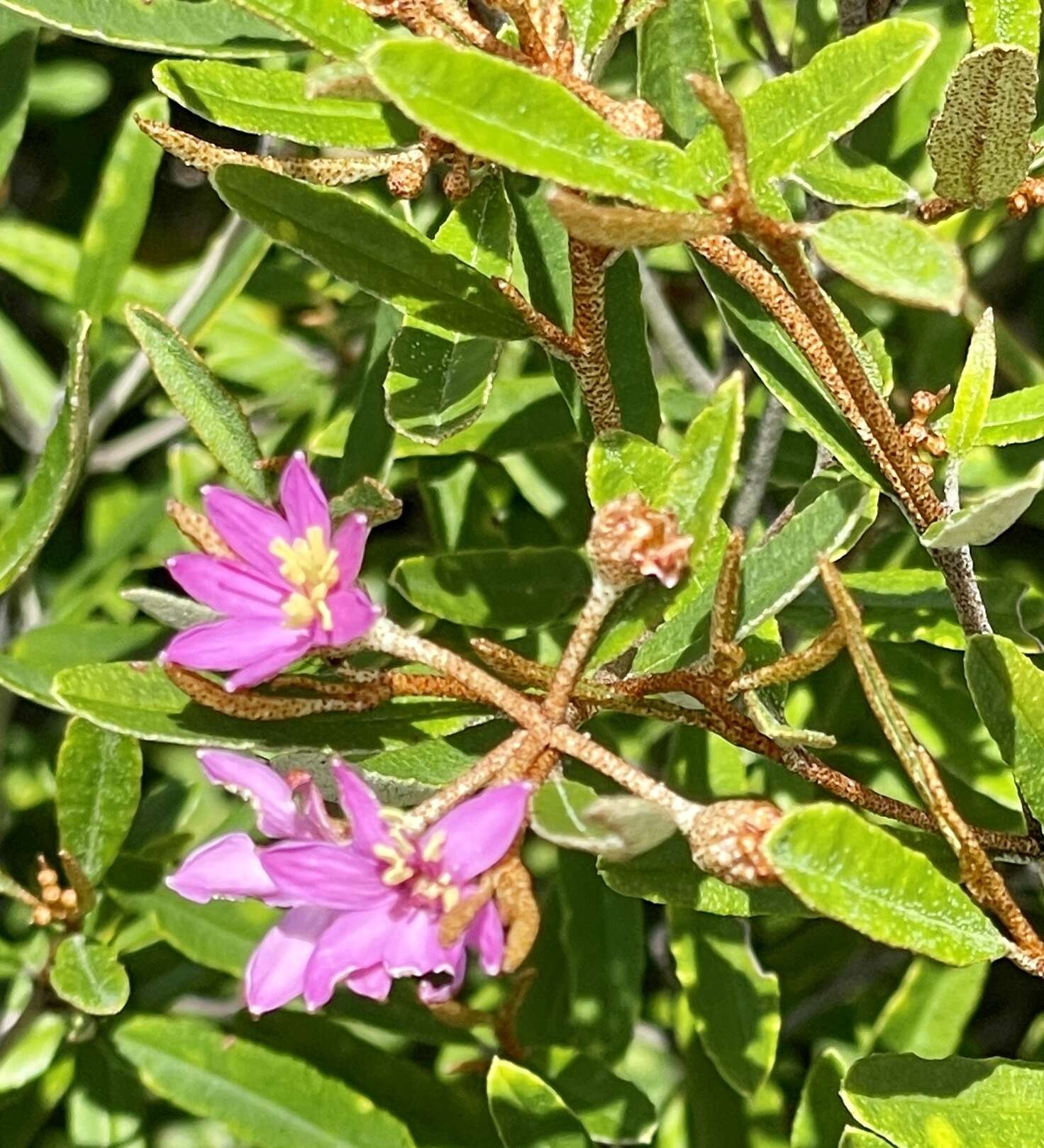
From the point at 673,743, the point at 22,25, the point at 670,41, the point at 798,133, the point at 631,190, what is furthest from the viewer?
the point at 22,25

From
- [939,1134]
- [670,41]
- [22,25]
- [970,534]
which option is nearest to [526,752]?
[970,534]

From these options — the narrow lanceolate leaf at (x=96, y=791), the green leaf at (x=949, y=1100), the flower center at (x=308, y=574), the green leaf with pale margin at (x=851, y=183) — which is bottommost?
the narrow lanceolate leaf at (x=96, y=791)

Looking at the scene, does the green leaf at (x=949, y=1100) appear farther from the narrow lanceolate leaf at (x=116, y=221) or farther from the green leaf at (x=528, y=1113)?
the narrow lanceolate leaf at (x=116, y=221)

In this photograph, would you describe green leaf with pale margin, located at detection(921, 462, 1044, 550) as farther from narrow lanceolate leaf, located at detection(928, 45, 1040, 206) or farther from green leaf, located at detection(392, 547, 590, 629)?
green leaf, located at detection(392, 547, 590, 629)

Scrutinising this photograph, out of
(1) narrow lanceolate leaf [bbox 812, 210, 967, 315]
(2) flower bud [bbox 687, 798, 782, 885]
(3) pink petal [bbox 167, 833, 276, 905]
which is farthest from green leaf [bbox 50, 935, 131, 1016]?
(1) narrow lanceolate leaf [bbox 812, 210, 967, 315]

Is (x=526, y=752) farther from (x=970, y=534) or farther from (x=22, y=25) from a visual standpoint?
(x=22, y=25)

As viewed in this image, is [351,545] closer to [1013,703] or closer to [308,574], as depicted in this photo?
[308,574]

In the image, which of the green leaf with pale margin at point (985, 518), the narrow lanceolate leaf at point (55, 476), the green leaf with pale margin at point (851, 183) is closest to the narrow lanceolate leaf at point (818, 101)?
the green leaf with pale margin at point (851, 183)
